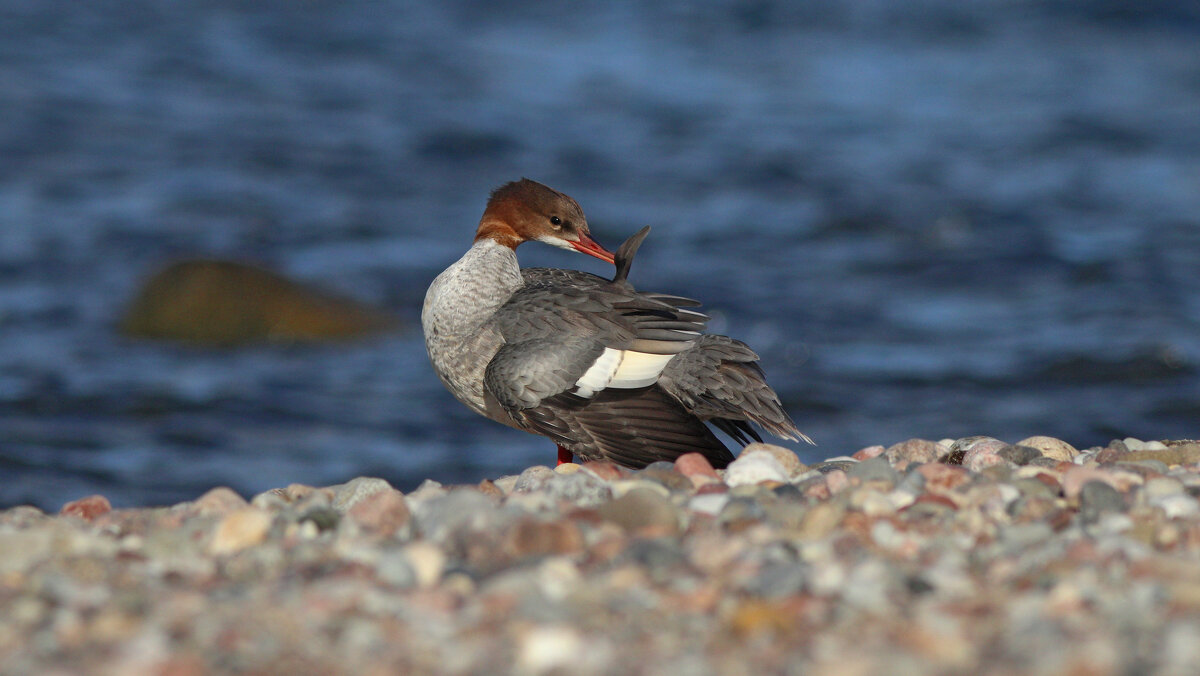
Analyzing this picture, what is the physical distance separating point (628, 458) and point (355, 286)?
291 inches

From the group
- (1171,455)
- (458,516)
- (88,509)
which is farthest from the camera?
(1171,455)

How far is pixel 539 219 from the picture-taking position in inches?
227

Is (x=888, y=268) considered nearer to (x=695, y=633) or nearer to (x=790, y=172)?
(x=790, y=172)

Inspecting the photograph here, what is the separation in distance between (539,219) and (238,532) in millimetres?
2693

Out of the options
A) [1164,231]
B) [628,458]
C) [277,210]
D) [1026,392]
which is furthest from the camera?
[277,210]

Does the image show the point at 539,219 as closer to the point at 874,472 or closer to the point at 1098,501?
the point at 874,472

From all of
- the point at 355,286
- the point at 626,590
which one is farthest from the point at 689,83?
the point at 626,590

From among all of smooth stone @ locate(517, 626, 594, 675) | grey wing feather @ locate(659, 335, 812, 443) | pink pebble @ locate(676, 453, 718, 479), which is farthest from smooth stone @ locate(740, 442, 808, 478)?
smooth stone @ locate(517, 626, 594, 675)

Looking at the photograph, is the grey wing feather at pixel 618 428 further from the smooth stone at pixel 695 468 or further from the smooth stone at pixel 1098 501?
the smooth stone at pixel 1098 501

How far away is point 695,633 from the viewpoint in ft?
8.90

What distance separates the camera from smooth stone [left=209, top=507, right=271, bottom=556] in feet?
11.0

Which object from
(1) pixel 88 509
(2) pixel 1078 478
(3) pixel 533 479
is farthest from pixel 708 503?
(1) pixel 88 509

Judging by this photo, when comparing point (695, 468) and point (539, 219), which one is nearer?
point (695, 468)

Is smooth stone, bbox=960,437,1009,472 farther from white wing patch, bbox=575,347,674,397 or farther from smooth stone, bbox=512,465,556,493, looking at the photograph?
smooth stone, bbox=512,465,556,493
